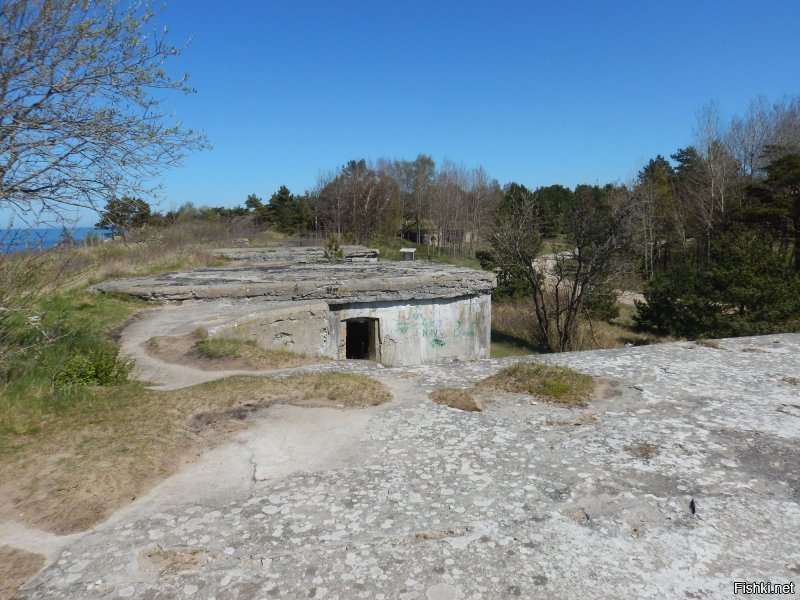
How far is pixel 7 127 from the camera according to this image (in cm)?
452

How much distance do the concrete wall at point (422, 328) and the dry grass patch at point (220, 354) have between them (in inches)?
96.7

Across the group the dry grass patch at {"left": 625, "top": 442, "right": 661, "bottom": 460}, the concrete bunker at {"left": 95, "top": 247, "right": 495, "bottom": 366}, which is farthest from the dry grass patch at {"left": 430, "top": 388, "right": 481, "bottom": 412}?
the concrete bunker at {"left": 95, "top": 247, "right": 495, "bottom": 366}

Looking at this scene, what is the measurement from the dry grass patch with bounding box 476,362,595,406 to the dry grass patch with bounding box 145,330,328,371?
2.48m

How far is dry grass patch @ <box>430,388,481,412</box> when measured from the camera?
418cm

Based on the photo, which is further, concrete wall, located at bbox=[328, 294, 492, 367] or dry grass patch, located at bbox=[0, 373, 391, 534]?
concrete wall, located at bbox=[328, 294, 492, 367]

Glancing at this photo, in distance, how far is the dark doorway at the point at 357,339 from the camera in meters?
10.4

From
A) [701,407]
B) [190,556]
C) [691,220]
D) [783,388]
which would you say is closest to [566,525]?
[190,556]

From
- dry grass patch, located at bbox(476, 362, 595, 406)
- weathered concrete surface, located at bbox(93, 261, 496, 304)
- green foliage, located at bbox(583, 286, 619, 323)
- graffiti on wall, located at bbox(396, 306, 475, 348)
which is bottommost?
green foliage, located at bbox(583, 286, 619, 323)

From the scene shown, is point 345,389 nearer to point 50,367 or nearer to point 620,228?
point 50,367

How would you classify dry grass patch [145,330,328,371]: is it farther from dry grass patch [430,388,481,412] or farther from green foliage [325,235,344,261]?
green foliage [325,235,344,261]

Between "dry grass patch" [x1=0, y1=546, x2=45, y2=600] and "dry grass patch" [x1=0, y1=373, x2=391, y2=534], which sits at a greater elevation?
"dry grass patch" [x1=0, y1=373, x2=391, y2=534]

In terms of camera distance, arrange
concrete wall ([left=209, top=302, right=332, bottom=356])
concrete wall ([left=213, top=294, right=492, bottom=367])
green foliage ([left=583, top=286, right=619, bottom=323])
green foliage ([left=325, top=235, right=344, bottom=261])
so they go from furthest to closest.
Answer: green foliage ([left=583, top=286, right=619, bottom=323]) < green foliage ([left=325, top=235, right=344, bottom=261]) < concrete wall ([left=213, top=294, right=492, bottom=367]) < concrete wall ([left=209, top=302, right=332, bottom=356])

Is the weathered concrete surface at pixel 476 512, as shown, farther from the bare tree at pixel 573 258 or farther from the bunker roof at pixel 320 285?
the bare tree at pixel 573 258

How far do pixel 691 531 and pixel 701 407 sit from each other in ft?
6.20
